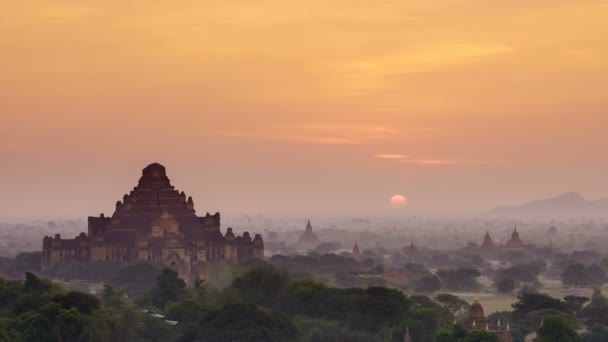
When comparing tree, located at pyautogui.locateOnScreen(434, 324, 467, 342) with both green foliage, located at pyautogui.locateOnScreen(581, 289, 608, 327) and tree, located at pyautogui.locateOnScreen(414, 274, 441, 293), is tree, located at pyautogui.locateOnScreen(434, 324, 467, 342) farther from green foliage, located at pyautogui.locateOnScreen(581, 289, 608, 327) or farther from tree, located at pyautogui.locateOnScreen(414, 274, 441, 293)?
tree, located at pyautogui.locateOnScreen(414, 274, 441, 293)

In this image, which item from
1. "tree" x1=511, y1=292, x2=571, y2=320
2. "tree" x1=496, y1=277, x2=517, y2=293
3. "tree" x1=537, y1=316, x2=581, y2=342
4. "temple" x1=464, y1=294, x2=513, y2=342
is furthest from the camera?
"tree" x1=496, y1=277, x2=517, y2=293

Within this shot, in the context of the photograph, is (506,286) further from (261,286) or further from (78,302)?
(78,302)

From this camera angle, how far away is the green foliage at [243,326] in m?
97.4

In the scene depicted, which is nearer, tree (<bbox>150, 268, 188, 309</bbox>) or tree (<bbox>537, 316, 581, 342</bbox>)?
tree (<bbox>537, 316, 581, 342</bbox>)

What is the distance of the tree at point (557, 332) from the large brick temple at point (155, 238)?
3321 inches

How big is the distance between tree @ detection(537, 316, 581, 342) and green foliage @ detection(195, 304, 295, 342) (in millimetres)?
18882

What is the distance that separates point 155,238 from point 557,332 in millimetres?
90856

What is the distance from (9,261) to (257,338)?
4258 inches

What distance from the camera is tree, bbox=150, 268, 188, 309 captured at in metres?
128

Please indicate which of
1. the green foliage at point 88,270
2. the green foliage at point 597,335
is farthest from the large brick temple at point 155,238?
the green foliage at point 597,335

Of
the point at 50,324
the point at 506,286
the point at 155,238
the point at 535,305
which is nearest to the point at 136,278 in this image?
the point at 155,238

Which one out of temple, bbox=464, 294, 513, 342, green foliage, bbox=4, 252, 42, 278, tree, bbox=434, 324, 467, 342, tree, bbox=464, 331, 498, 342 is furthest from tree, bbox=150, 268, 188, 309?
green foliage, bbox=4, 252, 42, 278

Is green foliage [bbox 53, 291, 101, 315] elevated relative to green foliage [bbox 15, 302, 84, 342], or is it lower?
elevated

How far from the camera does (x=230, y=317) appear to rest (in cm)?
9869
